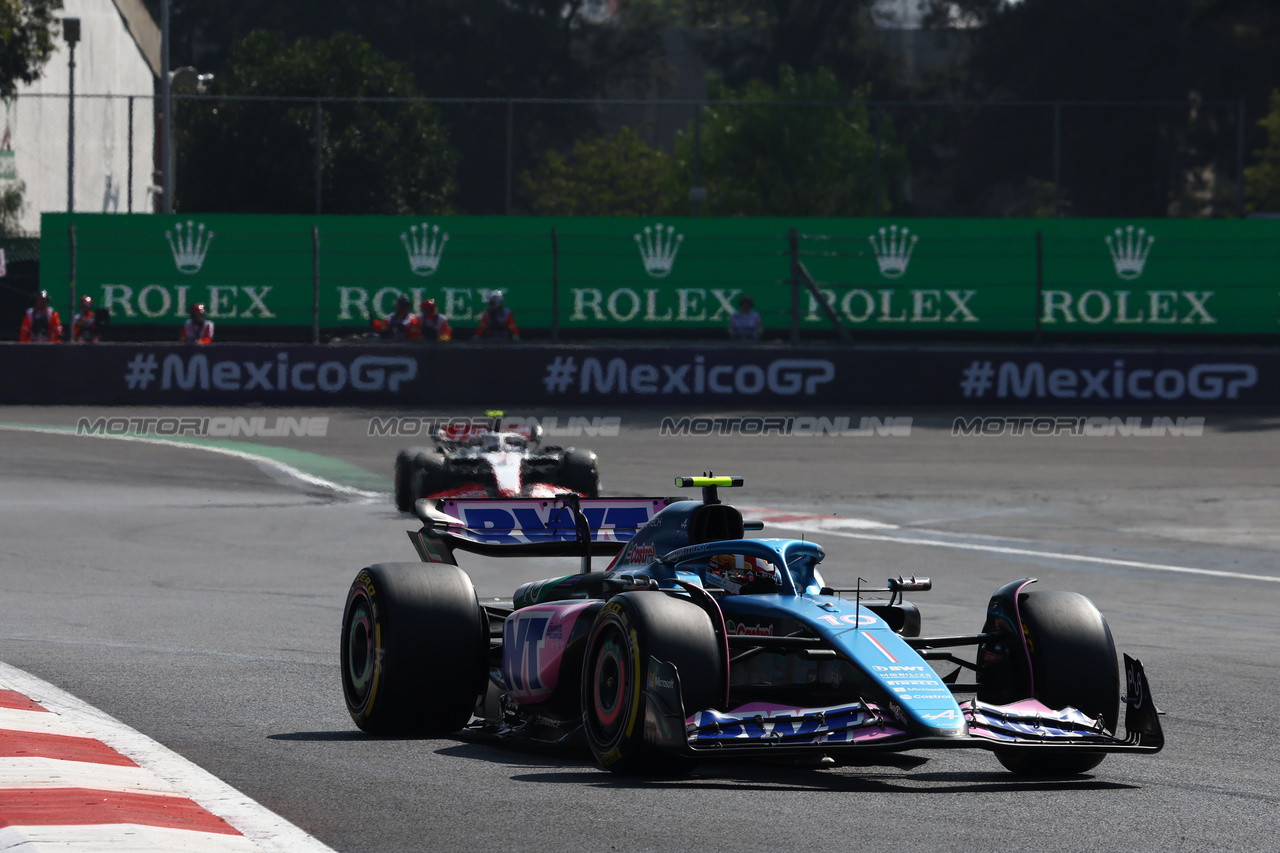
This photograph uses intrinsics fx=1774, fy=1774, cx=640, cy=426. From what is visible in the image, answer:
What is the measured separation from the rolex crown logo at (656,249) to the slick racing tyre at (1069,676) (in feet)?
77.2

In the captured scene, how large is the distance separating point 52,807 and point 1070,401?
21051 mm

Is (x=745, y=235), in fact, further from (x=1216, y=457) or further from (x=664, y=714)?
(x=664, y=714)

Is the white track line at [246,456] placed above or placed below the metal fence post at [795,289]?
below

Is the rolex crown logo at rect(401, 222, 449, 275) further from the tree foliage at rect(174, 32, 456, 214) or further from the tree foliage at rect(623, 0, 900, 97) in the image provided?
the tree foliage at rect(623, 0, 900, 97)

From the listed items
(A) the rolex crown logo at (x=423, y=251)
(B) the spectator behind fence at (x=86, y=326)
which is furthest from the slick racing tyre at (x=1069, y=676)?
(A) the rolex crown logo at (x=423, y=251)

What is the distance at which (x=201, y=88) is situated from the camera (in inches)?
2101

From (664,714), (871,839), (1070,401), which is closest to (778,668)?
(664,714)

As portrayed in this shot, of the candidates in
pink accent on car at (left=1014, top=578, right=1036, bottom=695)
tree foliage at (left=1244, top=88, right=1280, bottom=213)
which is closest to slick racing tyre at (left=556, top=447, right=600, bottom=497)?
pink accent on car at (left=1014, top=578, right=1036, bottom=695)

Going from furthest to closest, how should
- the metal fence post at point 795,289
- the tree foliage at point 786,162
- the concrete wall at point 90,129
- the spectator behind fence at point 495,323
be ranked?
the tree foliage at point 786,162 → the concrete wall at point 90,129 → the spectator behind fence at point 495,323 → the metal fence post at point 795,289

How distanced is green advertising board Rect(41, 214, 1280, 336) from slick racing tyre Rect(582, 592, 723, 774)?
23323mm

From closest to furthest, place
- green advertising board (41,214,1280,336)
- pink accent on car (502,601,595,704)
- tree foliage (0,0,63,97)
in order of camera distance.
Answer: pink accent on car (502,601,595,704) < green advertising board (41,214,1280,336) < tree foliage (0,0,63,97)

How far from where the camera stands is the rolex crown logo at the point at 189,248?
29.4 metres

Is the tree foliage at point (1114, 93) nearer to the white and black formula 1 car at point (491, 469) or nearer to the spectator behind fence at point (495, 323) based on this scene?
the spectator behind fence at point (495, 323)

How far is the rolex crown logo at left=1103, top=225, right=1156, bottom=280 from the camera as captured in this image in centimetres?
2962
